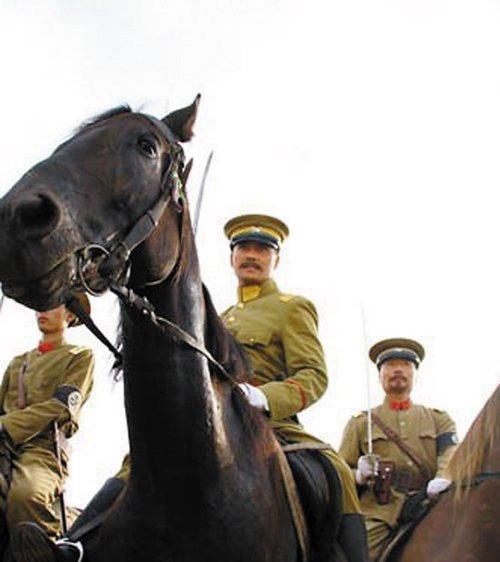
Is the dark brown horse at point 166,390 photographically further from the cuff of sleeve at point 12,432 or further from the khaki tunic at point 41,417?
the cuff of sleeve at point 12,432

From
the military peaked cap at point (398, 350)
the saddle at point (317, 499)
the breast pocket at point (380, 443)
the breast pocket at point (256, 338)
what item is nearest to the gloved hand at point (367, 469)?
the breast pocket at point (380, 443)

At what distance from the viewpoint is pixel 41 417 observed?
884 centimetres

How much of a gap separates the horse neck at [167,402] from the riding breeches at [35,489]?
2950 mm

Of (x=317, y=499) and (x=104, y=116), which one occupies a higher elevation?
(x=104, y=116)

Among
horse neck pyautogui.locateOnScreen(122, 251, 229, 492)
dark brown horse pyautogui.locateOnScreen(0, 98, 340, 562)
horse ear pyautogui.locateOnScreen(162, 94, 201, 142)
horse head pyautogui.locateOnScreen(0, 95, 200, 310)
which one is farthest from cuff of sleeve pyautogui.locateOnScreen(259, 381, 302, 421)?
horse ear pyautogui.locateOnScreen(162, 94, 201, 142)

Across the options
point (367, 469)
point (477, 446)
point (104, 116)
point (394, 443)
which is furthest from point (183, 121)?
point (394, 443)

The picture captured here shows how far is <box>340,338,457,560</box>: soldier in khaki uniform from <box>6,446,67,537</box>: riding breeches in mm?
Result: 2705

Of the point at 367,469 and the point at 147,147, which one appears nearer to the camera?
the point at 147,147

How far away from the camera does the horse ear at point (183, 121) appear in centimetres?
582

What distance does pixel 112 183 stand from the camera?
4.93m

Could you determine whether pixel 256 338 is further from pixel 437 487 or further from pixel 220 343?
pixel 437 487

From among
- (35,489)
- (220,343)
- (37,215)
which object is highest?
(37,215)

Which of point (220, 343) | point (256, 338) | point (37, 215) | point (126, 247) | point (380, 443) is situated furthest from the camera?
point (380, 443)

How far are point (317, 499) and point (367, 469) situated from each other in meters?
A: 3.44
